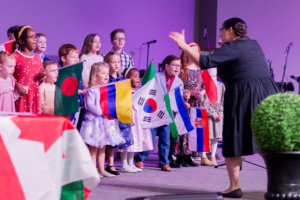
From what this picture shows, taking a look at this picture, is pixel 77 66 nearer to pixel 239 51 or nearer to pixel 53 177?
pixel 239 51

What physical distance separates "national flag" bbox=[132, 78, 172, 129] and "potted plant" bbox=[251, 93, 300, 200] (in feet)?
6.99

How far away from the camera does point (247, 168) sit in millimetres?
4898

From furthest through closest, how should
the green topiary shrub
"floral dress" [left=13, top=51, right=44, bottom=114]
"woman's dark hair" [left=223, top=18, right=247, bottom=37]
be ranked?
"floral dress" [left=13, top=51, right=44, bottom=114] → "woman's dark hair" [left=223, top=18, right=247, bottom=37] → the green topiary shrub

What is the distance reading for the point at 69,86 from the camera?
12.2ft

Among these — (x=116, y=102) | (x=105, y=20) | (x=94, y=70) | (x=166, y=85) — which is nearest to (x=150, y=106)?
(x=166, y=85)

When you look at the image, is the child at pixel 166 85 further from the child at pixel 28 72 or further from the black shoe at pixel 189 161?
the child at pixel 28 72

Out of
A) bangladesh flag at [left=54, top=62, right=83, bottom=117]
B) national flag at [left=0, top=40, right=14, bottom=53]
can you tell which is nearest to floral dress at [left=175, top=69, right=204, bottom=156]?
bangladesh flag at [left=54, top=62, right=83, bottom=117]

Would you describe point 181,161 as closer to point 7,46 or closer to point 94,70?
point 94,70

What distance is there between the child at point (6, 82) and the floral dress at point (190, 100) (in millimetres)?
2481

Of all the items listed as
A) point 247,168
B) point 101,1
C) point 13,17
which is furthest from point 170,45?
point 247,168

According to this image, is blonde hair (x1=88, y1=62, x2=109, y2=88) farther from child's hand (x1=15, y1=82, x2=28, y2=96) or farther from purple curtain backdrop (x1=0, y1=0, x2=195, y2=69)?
purple curtain backdrop (x1=0, y1=0, x2=195, y2=69)

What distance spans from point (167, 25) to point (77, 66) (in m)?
5.62

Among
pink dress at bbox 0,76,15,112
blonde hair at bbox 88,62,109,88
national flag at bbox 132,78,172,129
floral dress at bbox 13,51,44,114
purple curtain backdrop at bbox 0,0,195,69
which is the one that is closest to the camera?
pink dress at bbox 0,76,15,112

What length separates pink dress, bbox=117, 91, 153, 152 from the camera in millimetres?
4527
